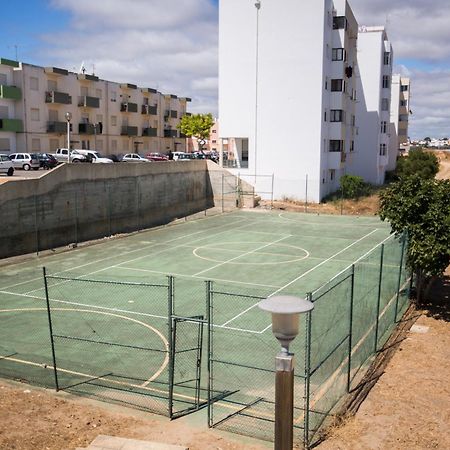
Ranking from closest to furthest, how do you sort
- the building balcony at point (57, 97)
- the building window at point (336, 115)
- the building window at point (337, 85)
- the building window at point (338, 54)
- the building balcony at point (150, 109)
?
the building window at point (338, 54), the building window at point (337, 85), the building window at point (336, 115), the building balcony at point (57, 97), the building balcony at point (150, 109)

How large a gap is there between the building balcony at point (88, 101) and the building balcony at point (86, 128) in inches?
89.6

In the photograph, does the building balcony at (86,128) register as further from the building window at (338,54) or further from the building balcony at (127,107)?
the building window at (338,54)

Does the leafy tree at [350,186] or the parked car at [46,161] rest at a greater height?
the parked car at [46,161]

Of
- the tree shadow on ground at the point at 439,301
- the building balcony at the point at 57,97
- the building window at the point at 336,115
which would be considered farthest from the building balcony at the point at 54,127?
the tree shadow on ground at the point at 439,301

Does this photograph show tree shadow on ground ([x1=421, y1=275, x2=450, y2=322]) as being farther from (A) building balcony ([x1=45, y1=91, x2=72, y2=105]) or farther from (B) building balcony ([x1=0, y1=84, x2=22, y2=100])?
(A) building balcony ([x1=45, y1=91, x2=72, y2=105])

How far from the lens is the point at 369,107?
6475cm

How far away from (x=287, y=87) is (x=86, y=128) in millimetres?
28362

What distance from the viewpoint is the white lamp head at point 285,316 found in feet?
19.8

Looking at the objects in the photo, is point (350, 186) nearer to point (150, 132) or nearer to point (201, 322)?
point (150, 132)

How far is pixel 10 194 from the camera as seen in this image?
27781 millimetres

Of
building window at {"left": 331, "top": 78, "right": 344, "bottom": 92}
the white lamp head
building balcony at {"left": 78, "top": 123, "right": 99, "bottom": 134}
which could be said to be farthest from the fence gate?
building balcony at {"left": 78, "top": 123, "right": 99, "bottom": 134}

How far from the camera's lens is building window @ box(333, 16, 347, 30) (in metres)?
51.8

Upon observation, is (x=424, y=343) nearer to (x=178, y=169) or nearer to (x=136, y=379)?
(x=136, y=379)

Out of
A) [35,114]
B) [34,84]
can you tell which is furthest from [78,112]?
[34,84]
